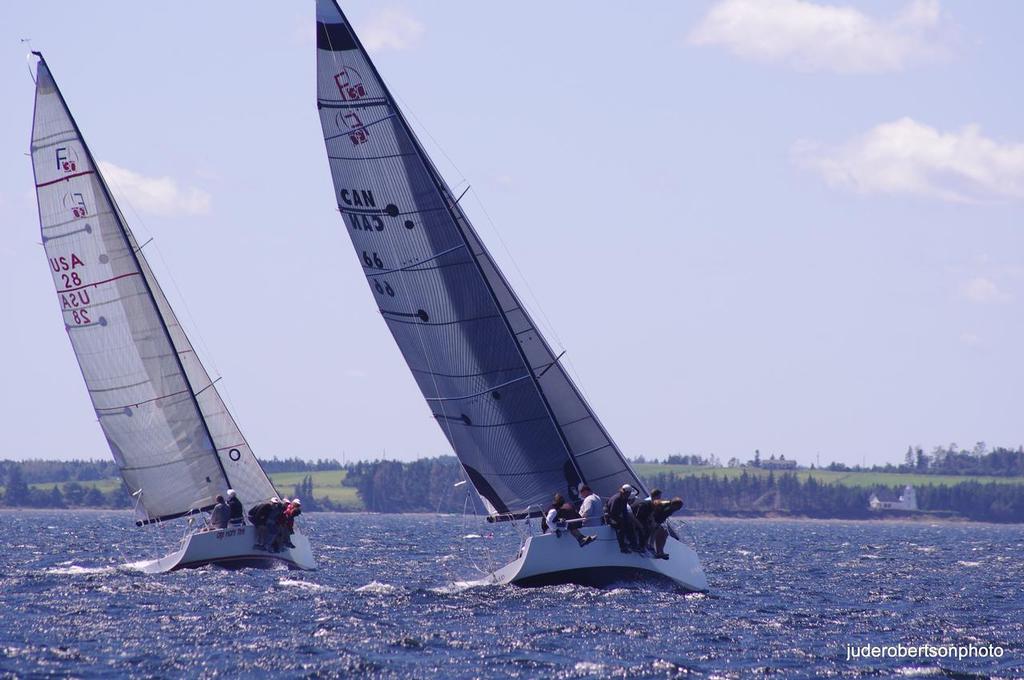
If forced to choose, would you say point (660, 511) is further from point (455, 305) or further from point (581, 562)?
point (455, 305)

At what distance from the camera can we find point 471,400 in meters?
31.3

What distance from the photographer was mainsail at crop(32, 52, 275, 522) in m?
37.9

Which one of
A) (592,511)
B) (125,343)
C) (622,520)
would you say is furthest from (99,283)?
(622,520)

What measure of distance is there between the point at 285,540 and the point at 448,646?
13.2 metres

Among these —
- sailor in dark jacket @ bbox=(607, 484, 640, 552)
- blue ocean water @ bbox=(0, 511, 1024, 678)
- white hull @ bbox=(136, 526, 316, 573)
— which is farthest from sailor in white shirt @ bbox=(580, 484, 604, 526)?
white hull @ bbox=(136, 526, 316, 573)

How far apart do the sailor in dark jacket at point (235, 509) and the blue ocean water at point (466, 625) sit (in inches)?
45.3

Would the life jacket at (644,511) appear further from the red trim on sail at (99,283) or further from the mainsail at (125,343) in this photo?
the red trim on sail at (99,283)

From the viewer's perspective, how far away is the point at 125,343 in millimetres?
38031

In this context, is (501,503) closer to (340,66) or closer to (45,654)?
(340,66)

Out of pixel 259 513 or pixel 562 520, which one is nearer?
pixel 562 520

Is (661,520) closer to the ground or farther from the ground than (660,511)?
closer to the ground

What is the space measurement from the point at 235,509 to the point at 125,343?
5050mm

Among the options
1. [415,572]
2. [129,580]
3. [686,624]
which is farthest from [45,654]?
[415,572]

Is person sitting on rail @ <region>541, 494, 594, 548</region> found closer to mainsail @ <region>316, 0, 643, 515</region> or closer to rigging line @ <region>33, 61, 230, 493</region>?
mainsail @ <region>316, 0, 643, 515</region>
